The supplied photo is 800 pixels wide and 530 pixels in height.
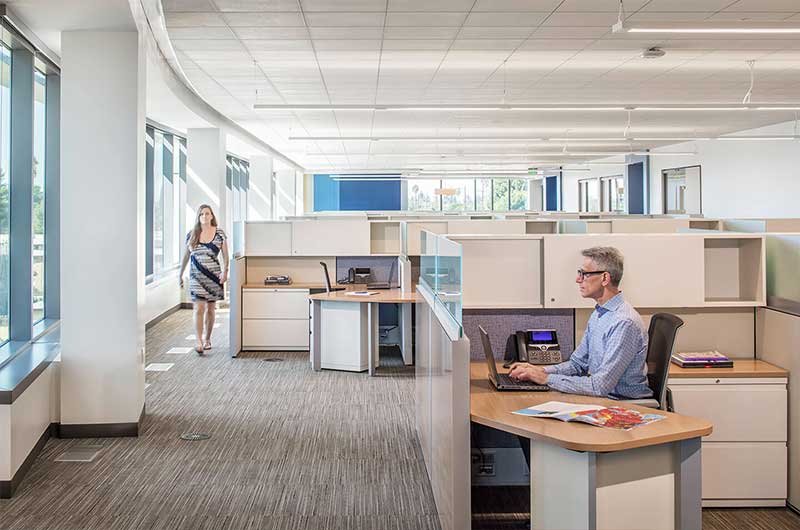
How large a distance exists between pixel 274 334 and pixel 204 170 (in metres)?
4.20

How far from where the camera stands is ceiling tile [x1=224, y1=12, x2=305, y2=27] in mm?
5406

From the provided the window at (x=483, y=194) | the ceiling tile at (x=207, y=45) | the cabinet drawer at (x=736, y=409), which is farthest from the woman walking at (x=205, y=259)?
the window at (x=483, y=194)

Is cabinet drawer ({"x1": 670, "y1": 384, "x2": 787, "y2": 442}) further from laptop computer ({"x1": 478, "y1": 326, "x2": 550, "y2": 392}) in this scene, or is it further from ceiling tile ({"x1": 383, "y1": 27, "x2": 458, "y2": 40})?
ceiling tile ({"x1": 383, "y1": 27, "x2": 458, "y2": 40})

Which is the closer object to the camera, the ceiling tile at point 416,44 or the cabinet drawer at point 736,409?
the cabinet drawer at point 736,409

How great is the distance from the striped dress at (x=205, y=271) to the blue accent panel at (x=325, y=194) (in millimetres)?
16375

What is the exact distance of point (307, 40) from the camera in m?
6.20

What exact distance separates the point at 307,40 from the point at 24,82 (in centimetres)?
218

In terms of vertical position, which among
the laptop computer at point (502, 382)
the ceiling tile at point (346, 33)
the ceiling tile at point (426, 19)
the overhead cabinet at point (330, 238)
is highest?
the ceiling tile at point (346, 33)

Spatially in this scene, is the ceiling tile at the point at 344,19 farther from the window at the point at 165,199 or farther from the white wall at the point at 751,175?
the white wall at the point at 751,175

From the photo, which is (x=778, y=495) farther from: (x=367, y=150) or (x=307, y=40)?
(x=367, y=150)

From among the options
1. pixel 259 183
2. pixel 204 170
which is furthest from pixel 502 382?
pixel 259 183

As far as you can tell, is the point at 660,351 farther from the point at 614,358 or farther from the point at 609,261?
the point at 609,261

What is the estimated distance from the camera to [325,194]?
2427 centimetres

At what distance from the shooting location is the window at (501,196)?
25.6 metres
